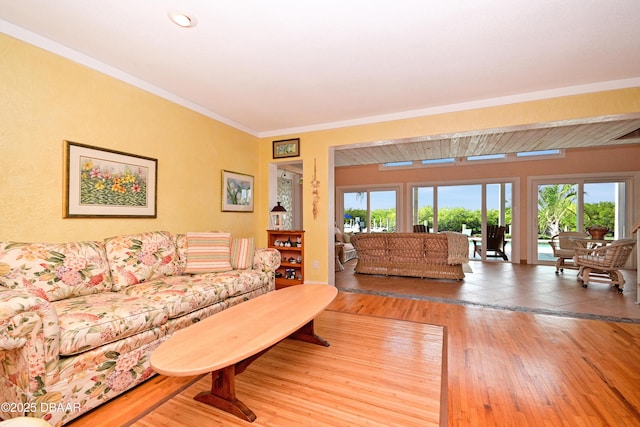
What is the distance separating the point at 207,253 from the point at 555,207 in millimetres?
7546

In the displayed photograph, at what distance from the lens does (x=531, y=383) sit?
1.84 m

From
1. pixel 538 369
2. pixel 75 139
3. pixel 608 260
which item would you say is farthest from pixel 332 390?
pixel 608 260

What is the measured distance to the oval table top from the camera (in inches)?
49.8

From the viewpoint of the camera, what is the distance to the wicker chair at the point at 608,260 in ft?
12.7

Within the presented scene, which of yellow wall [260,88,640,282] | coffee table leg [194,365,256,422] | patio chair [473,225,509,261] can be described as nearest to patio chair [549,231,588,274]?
patio chair [473,225,509,261]

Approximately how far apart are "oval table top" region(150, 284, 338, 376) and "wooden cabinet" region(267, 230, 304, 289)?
1860 millimetres

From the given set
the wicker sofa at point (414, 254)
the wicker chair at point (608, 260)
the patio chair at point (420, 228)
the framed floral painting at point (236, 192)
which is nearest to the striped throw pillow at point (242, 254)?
the framed floral painting at point (236, 192)

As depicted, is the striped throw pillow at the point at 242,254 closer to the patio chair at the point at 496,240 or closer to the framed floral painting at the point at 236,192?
the framed floral painting at the point at 236,192

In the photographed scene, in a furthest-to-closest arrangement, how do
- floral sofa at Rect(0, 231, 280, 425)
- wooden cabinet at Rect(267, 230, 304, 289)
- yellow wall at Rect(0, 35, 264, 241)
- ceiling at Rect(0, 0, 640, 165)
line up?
wooden cabinet at Rect(267, 230, 304, 289) → yellow wall at Rect(0, 35, 264, 241) → ceiling at Rect(0, 0, 640, 165) → floral sofa at Rect(0, 231, 280, 425)

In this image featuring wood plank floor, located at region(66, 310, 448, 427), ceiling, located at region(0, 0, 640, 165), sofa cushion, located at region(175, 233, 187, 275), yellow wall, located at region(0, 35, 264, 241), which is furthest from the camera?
sofa cushion, located at region(175, 233, 187, 275)

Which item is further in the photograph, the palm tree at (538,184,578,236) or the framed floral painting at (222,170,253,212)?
the palm tree at (538,184,578,236)

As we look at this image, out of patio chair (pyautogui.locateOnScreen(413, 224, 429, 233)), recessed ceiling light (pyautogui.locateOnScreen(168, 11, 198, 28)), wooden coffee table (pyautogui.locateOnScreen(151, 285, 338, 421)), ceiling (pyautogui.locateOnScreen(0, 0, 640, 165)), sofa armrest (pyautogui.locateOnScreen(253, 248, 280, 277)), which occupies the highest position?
ceiling (pyautogui.locateOnScreen(0, 0, 640, 165))

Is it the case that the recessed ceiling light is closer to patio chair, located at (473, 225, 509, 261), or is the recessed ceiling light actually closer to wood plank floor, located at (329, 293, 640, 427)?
wood plank floor, located at (329, 293, 640, 427)

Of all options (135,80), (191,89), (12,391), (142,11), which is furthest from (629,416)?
(135,80)
